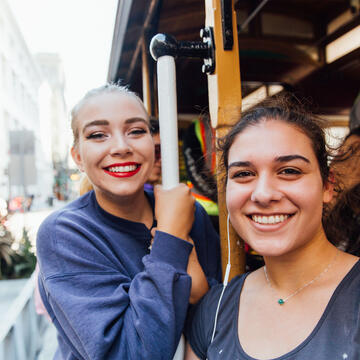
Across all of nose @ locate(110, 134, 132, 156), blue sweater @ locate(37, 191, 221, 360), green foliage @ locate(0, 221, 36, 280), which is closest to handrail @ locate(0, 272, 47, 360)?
blue sweater @ locate(37, 191, 221, 360)

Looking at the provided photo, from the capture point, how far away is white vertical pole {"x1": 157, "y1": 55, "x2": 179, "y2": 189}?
4.49 feet

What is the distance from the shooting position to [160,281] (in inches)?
44.3

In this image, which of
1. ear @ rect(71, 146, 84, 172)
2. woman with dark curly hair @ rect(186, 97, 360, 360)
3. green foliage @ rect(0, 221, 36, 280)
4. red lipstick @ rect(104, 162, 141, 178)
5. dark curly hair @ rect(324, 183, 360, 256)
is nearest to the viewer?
woman with dark curly hair @ rect(186, 97, 360, 360)

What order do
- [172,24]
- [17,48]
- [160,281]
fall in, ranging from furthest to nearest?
[17,48]
[172,24]
[160,281]

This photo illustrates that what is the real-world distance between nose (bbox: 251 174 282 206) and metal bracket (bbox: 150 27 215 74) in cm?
56

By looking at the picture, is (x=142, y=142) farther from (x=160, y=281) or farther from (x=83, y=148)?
(x=160, y=281)

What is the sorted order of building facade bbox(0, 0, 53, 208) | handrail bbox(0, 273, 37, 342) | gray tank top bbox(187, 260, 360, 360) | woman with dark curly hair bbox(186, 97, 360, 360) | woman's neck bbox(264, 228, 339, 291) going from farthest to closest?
building facade bbox(0, 0, 53, 208), handrail bbox(0, 273, 37, 342), woman's neck bbox(264, 228, 339, 291), woman with dark curly hair bbox(186, 97, 360, 360), gray tank top bbox(187, 260, 360, 360)

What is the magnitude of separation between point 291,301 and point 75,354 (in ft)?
2.48

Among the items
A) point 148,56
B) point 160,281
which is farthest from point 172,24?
point 160,281

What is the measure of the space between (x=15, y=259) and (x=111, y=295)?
6803 millimetres

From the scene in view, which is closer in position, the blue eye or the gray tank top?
the gray tank top

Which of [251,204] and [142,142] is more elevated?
[142,142]

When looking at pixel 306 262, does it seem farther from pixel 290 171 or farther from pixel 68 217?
pixel 68 217

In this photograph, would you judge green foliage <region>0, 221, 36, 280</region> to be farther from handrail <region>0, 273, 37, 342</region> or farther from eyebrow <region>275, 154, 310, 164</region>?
eyebrow <region>275, 154, 310, 164</region>
